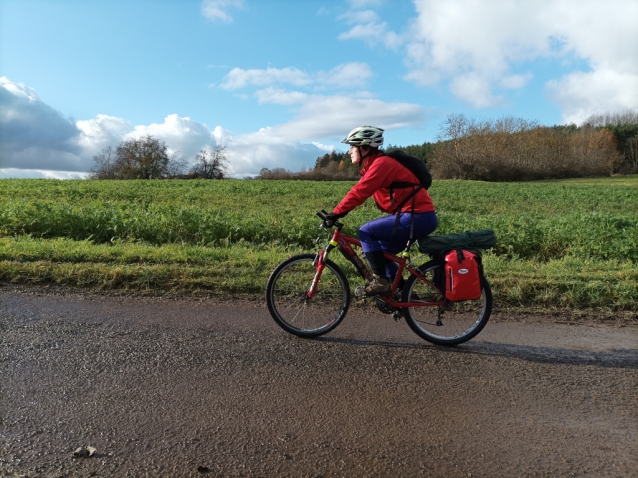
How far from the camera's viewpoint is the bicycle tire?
4.56m

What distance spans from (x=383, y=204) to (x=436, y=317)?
1.35m

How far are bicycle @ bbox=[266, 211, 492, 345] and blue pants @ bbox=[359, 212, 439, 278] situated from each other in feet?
0.30

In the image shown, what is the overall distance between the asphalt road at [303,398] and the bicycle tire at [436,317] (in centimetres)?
15

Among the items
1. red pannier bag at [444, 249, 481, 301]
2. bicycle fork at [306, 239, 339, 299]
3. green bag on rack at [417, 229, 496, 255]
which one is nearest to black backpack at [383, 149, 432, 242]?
green bag on rack at [417, 229, 496, 255]

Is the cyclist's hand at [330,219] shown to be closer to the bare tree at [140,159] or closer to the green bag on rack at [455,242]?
the green bag on rack at [455,242]

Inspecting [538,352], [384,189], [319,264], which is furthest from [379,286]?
[538,352]

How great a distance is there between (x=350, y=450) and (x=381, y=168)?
2.62 meters

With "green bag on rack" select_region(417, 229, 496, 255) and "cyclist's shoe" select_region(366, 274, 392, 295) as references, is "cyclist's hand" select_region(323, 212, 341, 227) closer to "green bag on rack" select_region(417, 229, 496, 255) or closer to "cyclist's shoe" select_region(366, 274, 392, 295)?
"cyclist's shoe" select_region(366, 274, 392, 295)

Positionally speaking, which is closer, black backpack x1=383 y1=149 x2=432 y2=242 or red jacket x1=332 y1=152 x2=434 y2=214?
red jacket x1=332 y1=152 x2=434 y2=214

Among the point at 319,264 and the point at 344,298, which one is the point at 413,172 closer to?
the point at 319,264

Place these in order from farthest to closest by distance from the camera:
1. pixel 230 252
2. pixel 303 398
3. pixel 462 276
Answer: pixel 230 252 → pixel 462 276 → pixel 303 398

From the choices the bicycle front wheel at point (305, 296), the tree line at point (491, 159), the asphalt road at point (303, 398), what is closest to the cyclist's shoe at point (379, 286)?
the bicycle front wheel at point (305, 296)

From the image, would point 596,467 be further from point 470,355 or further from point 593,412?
point 470,355

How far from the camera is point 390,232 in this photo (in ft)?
15.0
